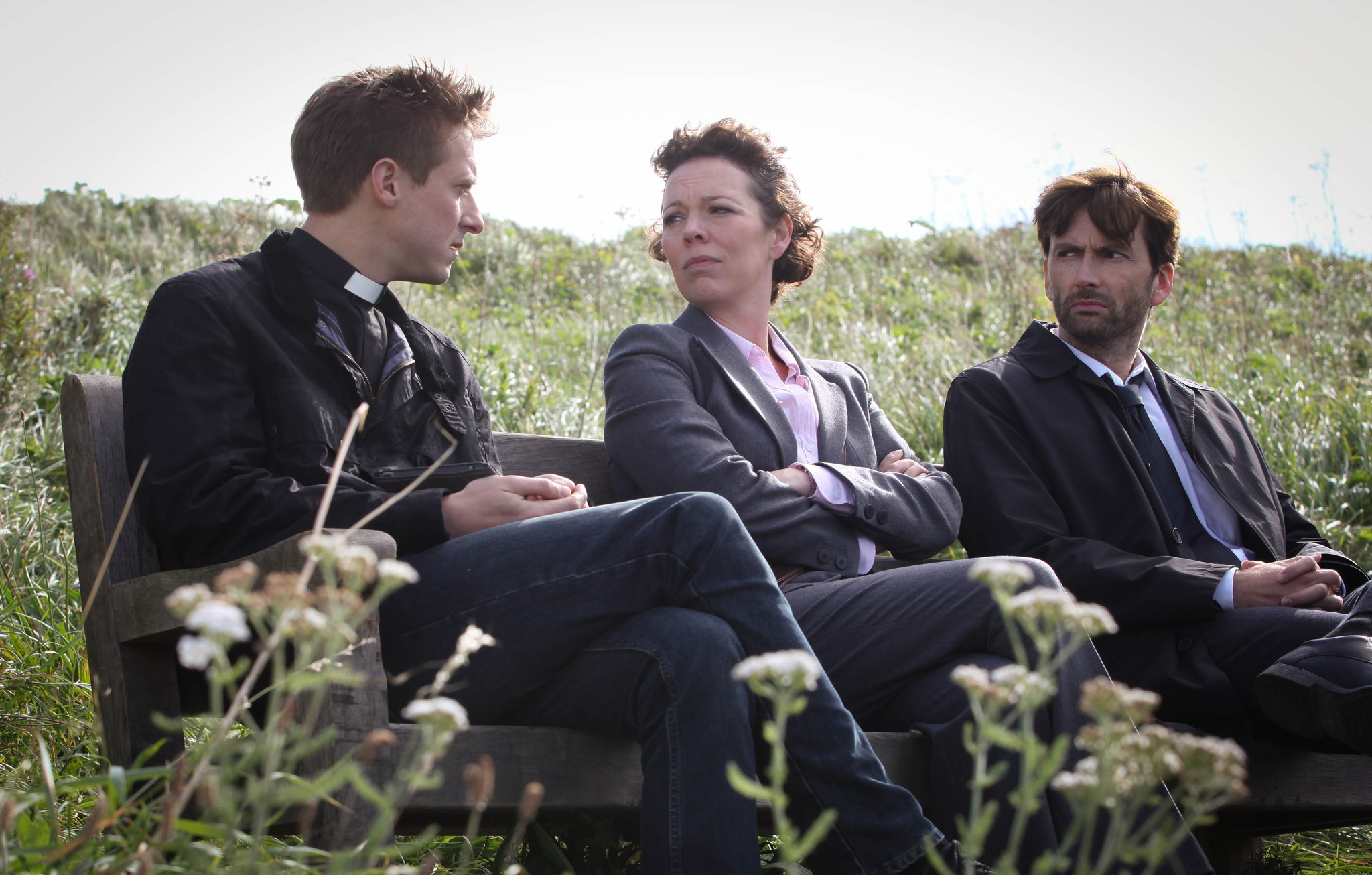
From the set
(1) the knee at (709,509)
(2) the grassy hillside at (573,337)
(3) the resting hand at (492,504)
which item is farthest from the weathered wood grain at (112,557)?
(1) the knee at (709,509)

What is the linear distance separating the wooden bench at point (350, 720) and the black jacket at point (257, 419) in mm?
101

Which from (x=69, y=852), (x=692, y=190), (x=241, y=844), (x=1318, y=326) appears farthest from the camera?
(x=1318, y=326)

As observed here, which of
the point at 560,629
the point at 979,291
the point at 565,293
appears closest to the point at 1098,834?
the point at 560,629

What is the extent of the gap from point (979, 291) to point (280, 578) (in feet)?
32.1

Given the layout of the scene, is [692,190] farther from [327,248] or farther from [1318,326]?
[1318,326]

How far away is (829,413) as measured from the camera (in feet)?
10.7

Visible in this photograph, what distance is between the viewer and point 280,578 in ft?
3.35

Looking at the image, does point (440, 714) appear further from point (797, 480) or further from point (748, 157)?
point (748, 157)

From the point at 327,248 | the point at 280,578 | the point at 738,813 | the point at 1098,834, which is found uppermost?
the point at 327,248

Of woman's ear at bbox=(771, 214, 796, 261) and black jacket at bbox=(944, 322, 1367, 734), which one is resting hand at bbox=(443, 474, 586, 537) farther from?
woman's ear at bbox=(771, 214, 796, 261)

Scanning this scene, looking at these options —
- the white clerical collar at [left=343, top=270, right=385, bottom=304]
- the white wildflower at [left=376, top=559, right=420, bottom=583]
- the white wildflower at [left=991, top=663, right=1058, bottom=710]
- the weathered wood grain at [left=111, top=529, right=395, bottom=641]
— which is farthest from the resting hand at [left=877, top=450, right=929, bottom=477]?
the white wildflower at [left=376, top=559, right=420, bottom=583]

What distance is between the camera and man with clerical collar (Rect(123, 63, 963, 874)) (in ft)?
6.23

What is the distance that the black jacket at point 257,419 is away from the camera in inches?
83.5

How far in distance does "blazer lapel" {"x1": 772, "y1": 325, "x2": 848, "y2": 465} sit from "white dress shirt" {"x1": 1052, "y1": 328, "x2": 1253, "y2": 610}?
2.41ft
